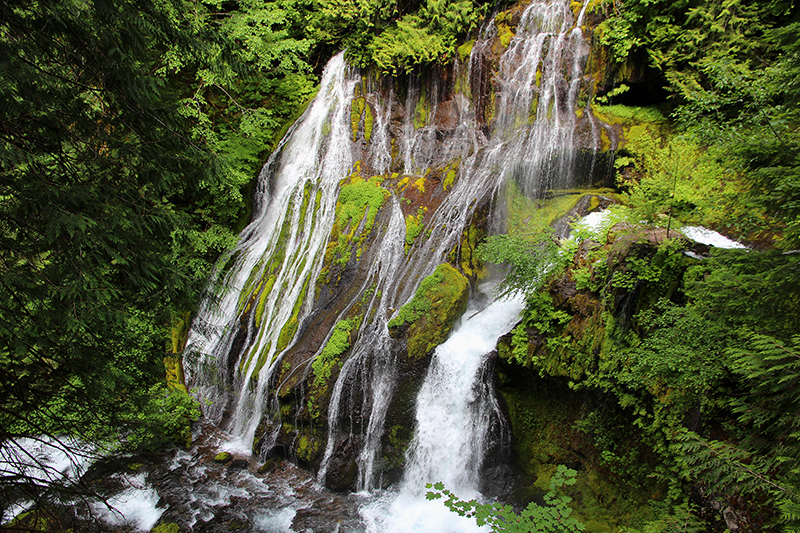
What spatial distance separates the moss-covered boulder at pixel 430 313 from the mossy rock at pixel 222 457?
430 cm

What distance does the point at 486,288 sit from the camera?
9516 mm

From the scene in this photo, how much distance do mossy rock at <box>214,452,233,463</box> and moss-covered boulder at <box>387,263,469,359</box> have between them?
4.30m

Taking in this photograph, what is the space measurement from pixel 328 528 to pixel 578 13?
43.7 ft

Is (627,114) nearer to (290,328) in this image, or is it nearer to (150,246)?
(290,328)

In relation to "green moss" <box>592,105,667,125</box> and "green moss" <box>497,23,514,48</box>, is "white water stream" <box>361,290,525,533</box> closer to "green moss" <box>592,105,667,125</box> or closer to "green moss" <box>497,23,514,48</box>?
"green moss" <box>592,105,667,125</box>

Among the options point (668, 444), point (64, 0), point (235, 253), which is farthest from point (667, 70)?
point (235, 253)

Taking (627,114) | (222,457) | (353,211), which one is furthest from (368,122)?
(222,457)

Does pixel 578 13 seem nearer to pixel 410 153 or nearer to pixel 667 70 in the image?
pixel 667 70

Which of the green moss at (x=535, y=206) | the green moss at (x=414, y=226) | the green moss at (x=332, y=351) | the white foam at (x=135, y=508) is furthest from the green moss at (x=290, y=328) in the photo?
the green moss at (x=535, y=206)

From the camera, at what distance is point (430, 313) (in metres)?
8.36

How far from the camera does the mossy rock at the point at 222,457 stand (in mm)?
8422

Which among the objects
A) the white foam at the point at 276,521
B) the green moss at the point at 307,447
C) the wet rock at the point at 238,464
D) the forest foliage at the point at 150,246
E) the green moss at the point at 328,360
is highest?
the forest foliage at the point at 150,246

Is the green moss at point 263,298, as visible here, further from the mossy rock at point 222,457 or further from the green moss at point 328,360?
the mossy rock at point 222,457

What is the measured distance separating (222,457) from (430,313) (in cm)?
→ 526
